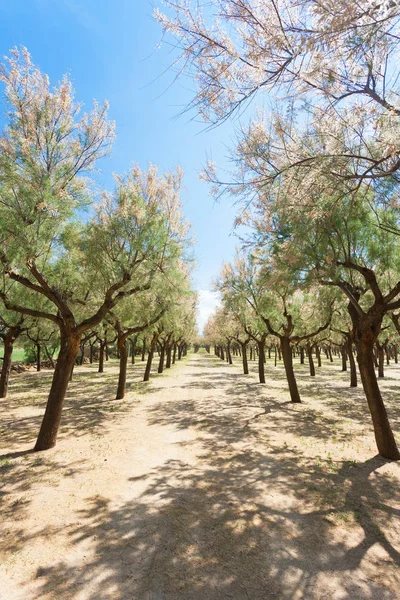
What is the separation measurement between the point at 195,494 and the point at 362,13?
7.03m

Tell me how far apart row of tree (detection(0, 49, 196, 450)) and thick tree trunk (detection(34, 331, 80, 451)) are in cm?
3

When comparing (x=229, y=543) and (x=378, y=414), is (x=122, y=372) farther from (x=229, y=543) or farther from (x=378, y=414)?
(x=229, y=543)

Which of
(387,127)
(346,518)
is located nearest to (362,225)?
(387,127)

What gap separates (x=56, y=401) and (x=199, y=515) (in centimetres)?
508

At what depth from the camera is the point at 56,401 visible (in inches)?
299

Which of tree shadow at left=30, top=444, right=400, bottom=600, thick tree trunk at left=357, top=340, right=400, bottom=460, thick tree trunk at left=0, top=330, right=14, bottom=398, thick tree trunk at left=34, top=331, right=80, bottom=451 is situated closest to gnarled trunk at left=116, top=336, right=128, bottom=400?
thick tree trunk at left=0, top=330, right=14, bottom=398

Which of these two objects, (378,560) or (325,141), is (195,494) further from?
(325,141)

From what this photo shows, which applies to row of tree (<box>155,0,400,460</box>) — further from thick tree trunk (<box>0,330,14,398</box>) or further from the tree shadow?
thick tree trunk (<box>0,330,14,398</box>)

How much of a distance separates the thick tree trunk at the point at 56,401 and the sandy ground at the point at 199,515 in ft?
1.30

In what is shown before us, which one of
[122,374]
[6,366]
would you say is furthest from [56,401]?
[6,366]

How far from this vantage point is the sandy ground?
317 cm

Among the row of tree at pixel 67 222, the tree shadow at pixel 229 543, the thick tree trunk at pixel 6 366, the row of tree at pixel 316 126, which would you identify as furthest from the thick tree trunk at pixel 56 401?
the thick tree trunk at pixel 6 366

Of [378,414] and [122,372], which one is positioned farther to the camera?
[122,372]

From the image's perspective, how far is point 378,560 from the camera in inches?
140
